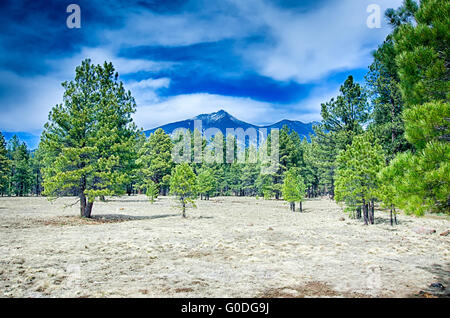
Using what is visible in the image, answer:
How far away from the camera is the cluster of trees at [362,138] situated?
573cm

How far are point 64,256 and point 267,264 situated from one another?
658 cm

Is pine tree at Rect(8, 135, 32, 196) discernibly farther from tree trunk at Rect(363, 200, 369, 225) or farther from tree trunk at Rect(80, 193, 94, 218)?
tree trunk at Rect(363, 200, 369, 225)

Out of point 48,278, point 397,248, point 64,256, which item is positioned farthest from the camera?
point 397,248

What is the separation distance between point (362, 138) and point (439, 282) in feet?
39.8

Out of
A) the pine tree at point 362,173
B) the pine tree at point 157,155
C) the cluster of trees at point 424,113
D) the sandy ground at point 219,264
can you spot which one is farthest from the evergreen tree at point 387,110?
the pine tree at point 157,155

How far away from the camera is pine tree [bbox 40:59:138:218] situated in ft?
58.5

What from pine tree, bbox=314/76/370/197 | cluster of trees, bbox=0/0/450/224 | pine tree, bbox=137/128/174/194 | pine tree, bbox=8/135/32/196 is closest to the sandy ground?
cluster of trees, bbox=0/0/450/224

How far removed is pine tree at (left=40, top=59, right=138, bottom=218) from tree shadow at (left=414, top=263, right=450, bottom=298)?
1747 centimetres

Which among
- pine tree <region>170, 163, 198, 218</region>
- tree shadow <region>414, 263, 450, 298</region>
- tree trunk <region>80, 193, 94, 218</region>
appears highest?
pine tree <region>170, 163, 198, 218</region>

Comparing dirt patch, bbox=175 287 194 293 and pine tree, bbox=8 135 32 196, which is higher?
pine tree, bbox=8 135 32 196

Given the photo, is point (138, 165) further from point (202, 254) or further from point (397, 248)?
point (397, 248)

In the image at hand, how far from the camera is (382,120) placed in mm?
23422

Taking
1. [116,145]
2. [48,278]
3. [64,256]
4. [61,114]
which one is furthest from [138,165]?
[48,278]

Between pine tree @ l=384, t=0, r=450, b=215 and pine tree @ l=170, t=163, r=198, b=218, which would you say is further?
pine tree @ l=170, t=163, r=198, b=218
